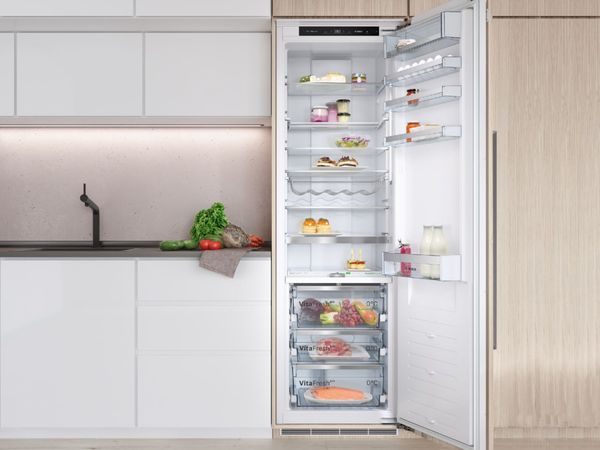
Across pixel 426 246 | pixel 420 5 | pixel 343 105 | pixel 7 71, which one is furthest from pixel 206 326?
pixel 420 5

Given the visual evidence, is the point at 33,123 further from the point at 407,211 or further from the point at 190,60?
the point at 407,211

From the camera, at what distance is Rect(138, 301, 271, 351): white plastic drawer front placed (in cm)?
292

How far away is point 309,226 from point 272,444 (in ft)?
3.73

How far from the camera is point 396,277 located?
2.95 metres

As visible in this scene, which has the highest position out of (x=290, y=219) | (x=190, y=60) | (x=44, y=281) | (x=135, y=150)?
(x=190, y=60)

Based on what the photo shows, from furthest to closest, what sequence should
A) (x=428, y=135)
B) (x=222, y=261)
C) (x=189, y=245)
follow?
1. (x=189, y=245)
2. (x=222, y=261)
3. (x=428, y=135)

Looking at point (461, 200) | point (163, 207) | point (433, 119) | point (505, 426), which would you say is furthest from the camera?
point (163, 207)

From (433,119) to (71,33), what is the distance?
6.36ft

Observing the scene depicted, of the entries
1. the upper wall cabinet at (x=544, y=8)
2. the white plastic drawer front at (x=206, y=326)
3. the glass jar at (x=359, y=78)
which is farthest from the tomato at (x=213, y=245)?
the upper wall cabinet at (x=544, y=8)

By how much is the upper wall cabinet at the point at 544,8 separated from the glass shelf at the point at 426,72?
58 cm

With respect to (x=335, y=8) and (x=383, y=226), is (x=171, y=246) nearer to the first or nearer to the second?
(x=383, y=226)

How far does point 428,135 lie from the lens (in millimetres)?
2572

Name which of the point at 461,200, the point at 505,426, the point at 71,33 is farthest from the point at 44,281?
the point at 505,426

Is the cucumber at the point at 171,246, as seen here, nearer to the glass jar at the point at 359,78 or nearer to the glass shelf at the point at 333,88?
the glass shelf at the point at 333,88
